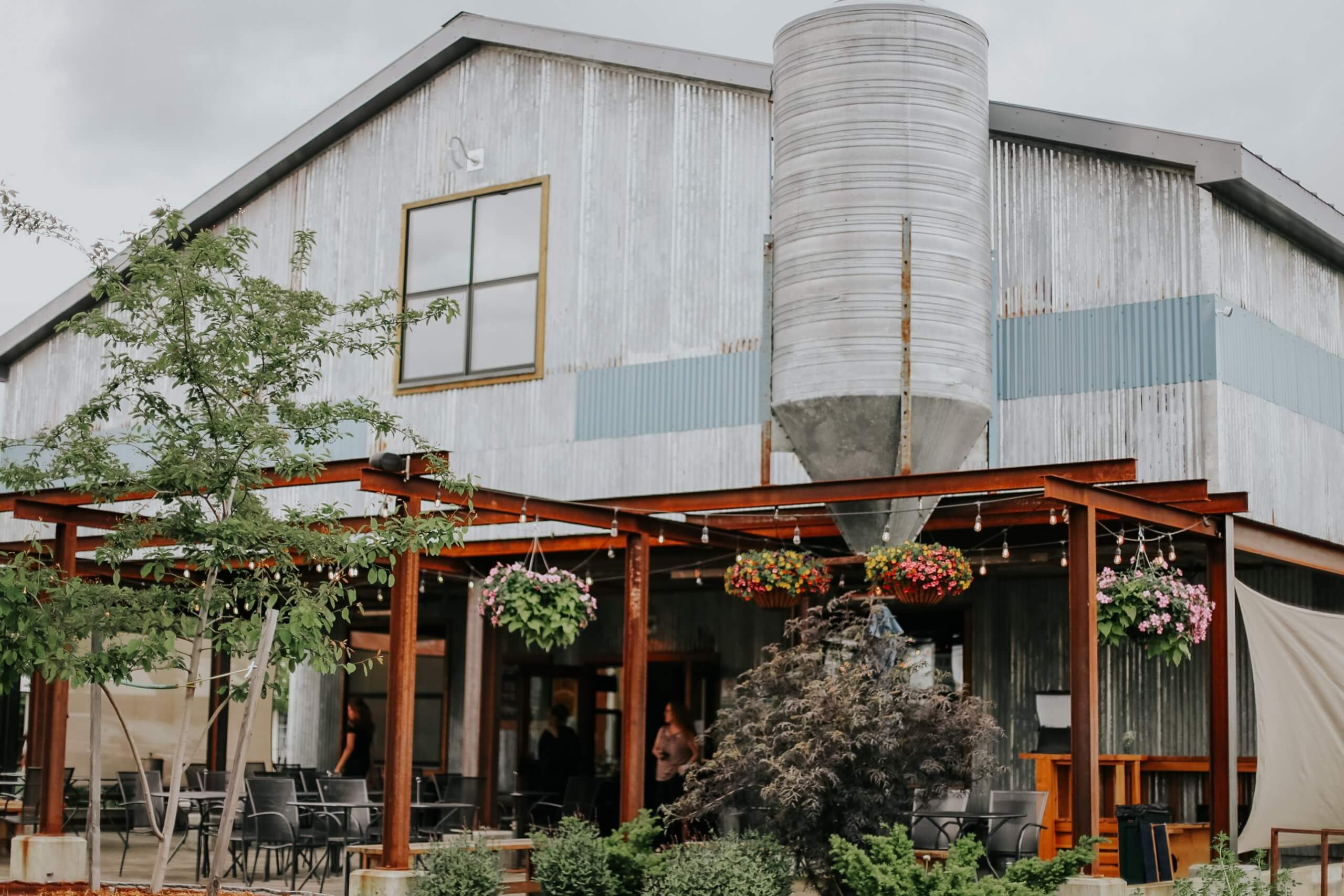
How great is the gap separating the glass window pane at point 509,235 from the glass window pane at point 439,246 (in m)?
0.15

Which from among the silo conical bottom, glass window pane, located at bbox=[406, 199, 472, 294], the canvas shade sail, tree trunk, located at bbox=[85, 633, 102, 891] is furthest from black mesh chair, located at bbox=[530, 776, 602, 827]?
tree trunk, located at bbox=[85, 633, 102, 891]

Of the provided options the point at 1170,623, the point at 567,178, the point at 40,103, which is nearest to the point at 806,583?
the point at 1170,623

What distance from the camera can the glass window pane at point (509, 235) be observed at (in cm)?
1706

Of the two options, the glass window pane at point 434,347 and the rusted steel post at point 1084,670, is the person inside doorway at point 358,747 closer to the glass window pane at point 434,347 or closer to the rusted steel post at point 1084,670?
the glass window pane at point 434,347

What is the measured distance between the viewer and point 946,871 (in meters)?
9.06

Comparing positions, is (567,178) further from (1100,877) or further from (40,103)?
(1100,877)

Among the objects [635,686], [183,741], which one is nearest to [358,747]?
[635,686]

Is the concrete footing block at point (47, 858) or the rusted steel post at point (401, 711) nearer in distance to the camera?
the rusted steel post at point (401, 711)

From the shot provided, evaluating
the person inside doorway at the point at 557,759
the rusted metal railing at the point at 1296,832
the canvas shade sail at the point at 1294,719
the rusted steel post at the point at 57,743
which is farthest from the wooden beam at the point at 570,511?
the person inside doorway at the point at 557,759

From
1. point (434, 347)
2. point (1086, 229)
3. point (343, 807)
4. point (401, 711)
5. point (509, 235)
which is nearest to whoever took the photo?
point (401, 711)

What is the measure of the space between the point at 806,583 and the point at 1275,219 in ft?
18.4

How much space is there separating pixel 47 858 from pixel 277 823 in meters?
1.88

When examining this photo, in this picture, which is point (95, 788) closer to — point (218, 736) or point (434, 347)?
point (434, 347)

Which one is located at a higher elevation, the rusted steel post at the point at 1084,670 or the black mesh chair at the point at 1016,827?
the rusted steel post at the point at 1084,670
